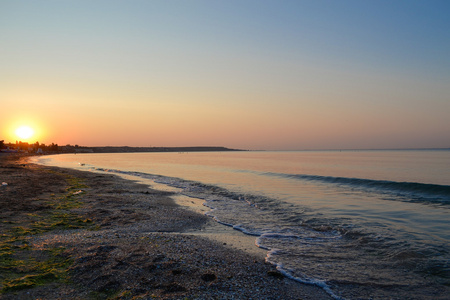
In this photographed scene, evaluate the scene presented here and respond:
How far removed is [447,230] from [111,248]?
41.3ft

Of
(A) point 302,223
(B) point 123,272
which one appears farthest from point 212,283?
(A) point 302,223

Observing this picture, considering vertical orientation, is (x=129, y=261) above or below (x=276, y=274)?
above

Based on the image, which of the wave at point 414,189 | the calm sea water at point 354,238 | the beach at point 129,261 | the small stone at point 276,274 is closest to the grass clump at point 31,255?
the beach at point 129,261

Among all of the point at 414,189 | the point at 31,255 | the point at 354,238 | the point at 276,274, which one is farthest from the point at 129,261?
the point at 414,189

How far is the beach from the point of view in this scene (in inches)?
215

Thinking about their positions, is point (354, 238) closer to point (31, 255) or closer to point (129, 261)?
point (129, 261)

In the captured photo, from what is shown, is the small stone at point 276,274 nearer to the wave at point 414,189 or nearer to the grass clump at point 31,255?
the grass clump at point 31,255

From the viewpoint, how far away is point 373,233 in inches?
416

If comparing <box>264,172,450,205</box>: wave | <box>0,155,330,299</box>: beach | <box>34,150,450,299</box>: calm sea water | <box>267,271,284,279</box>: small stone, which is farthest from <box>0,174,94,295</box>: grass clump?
<box>264,172,450,205</box>: wave

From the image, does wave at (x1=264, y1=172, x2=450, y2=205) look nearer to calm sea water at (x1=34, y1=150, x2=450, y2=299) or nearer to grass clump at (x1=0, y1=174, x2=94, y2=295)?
calm sea water at (x1=34, y1=150, x2=450, y2=299)

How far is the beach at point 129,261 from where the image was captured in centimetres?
546

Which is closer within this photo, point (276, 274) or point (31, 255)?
point (276, 274)

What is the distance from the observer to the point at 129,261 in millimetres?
6777

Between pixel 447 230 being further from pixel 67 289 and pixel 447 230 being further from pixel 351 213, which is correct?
pixel 67 289
